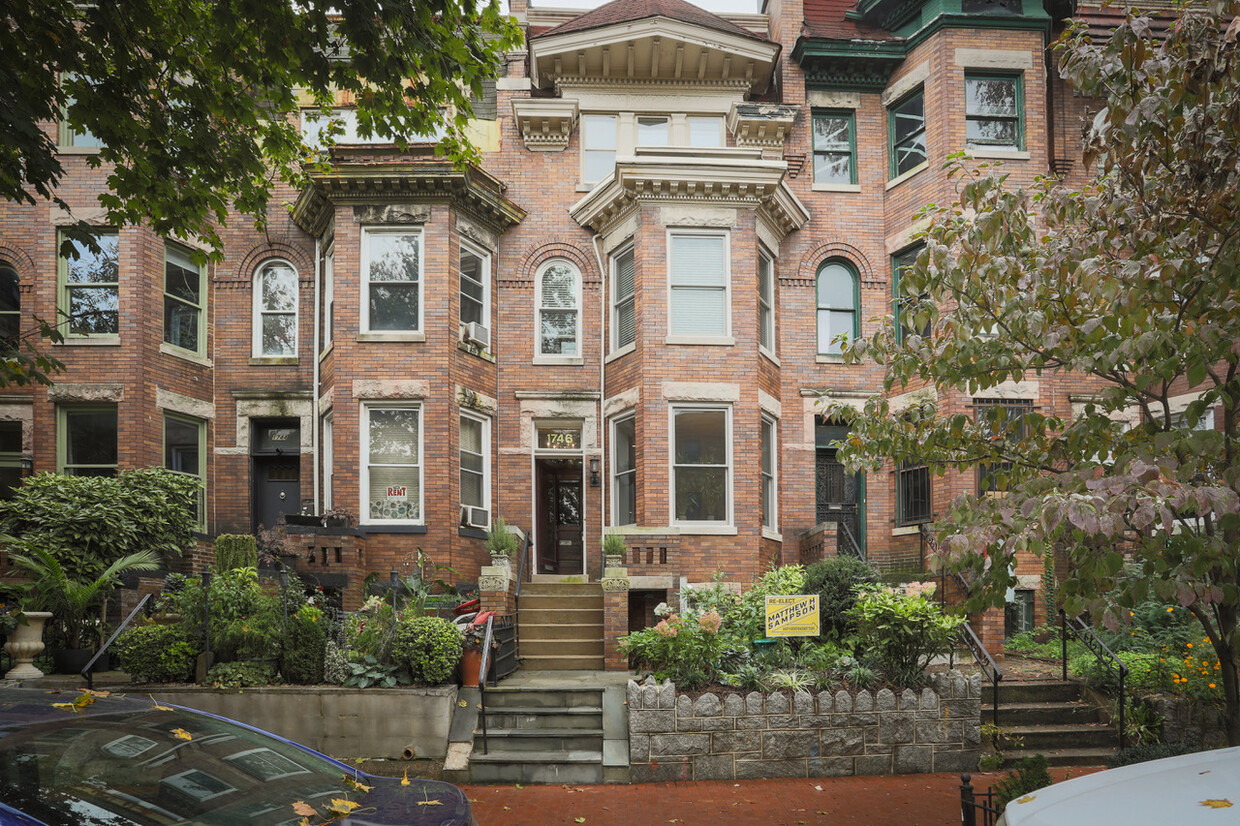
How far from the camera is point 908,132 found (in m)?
16.6

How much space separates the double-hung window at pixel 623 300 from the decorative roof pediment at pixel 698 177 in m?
1.09

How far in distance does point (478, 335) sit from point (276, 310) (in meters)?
3.96

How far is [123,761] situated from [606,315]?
1340cm

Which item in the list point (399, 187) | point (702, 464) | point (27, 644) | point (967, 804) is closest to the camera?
point (967, 804)

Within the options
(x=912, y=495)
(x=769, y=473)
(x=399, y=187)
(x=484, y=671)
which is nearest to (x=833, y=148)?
(x=769, y=473)

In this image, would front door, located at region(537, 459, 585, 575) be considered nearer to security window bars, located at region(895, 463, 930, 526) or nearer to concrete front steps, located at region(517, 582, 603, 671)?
concrete front steps, located at region(517, 582, 603, 671)

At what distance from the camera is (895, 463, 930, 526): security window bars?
15344mm

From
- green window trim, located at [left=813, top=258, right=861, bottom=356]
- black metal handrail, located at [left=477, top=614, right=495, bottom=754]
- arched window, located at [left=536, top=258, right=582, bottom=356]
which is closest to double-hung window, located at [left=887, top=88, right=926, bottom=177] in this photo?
green window trim, located at [left=813, top=258, right=861, bottom=356]

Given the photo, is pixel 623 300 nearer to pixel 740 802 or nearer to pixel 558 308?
pixel 558 308

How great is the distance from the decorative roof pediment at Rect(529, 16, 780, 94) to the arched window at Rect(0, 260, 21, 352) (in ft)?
32.7

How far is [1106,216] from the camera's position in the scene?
6086 millimetres

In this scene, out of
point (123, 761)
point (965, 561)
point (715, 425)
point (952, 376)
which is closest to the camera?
point (123, 761)

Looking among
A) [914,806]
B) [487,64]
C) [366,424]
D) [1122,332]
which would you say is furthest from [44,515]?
[1122,332]

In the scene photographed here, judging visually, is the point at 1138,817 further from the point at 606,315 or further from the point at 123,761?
the point at 606,315
